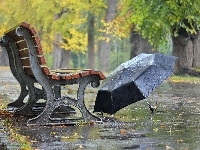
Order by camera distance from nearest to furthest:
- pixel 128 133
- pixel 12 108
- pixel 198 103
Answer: pixel 128 133 → pixel 12 108 → pixel 198 103

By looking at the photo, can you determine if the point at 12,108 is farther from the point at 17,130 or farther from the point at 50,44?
the point at 50,44

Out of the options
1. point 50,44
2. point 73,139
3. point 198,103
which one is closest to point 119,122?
point 73,139

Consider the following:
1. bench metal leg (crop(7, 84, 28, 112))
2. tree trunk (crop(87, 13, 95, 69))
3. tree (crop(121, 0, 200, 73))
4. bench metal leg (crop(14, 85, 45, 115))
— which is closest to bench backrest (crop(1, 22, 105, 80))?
bench metal leg (crop(14, 85, 45, 115))

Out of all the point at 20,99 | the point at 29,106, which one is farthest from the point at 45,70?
the point at 20,99

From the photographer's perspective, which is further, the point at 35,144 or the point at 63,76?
the point at 63,76

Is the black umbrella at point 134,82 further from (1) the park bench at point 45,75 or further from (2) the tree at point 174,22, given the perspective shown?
(2) the tree at point 174,22

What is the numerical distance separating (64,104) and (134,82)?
1.13m

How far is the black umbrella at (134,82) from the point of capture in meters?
8.82

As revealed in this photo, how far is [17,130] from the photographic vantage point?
7.45 m

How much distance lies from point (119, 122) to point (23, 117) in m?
1.48

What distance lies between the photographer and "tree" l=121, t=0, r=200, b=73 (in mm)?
20984

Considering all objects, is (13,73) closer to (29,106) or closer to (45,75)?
(29,106)

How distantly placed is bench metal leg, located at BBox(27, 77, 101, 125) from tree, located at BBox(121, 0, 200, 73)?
12321 millimetres

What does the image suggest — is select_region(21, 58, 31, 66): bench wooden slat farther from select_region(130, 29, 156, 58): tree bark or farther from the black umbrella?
select_region(130, 29, 156, 58): tree bark
